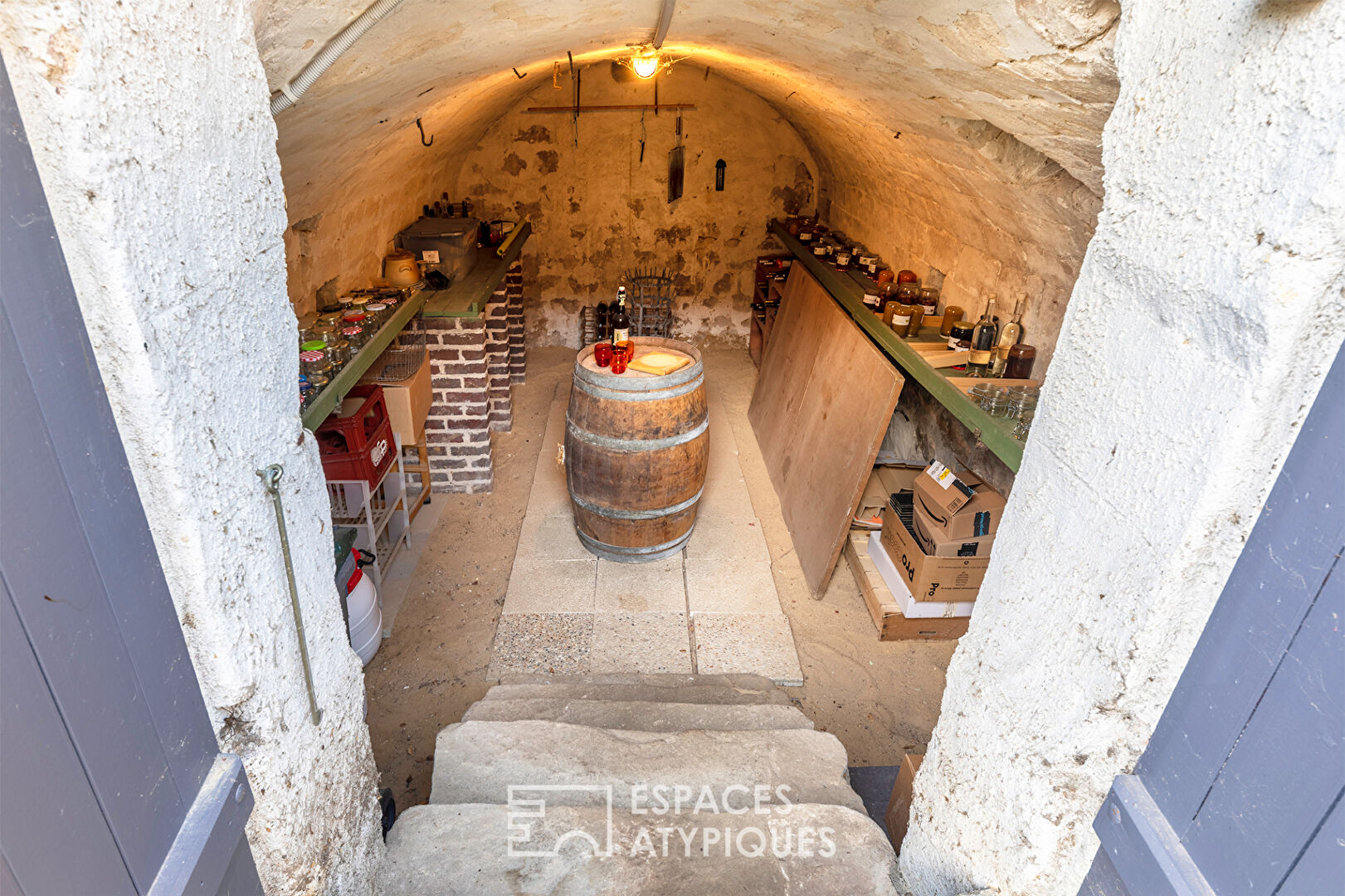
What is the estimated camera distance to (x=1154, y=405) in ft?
3.47

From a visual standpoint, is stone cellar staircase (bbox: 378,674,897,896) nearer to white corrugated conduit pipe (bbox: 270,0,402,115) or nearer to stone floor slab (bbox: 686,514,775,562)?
stone floor slab (bbox: 686,514,775,562)

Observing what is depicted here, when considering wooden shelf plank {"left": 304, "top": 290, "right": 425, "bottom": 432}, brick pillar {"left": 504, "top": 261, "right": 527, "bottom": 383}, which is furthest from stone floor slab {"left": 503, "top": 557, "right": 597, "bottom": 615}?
brick pillar {"left": 504, "top": 261, "right": 527, "bottom": 383}

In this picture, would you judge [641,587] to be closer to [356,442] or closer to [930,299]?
[356,442]

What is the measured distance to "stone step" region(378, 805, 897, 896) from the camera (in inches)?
66.5

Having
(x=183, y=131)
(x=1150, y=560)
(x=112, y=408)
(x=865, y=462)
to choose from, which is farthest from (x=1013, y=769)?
(x=865, y=462)

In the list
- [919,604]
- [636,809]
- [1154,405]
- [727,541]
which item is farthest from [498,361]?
[1154,405]

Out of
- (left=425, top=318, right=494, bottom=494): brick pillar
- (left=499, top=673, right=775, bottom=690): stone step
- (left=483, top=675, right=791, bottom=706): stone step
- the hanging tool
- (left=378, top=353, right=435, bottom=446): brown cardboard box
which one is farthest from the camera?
(left=425, top=318, right=494, bottom=494): brick pillar

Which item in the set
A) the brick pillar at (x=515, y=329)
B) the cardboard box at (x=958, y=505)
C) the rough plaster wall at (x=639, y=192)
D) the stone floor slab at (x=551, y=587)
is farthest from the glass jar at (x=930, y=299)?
the brick pillar at (x=515, y=329)

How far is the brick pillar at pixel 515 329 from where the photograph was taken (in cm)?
650

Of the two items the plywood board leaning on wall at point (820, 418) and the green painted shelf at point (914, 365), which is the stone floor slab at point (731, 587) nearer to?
the plywood board leaning on wall at point (820, 418)

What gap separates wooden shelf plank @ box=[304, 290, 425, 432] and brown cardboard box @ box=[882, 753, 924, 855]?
2.04 meters

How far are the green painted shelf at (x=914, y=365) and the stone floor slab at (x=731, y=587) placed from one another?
1.36 m

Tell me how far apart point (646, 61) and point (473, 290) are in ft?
5.96

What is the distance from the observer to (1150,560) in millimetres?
1043
